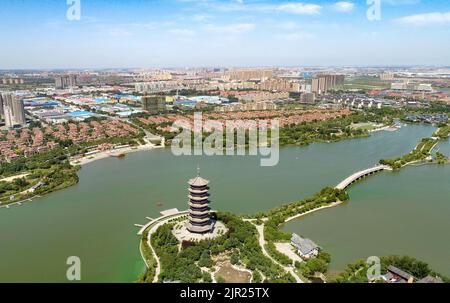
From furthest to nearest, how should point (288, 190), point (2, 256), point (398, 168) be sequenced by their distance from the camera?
1. point (398, 168)
2. point (288, 190)
3. point (2, 256)

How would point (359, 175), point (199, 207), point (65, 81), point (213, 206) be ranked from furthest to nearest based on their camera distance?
point (65, 81) → point (359, 175) → point (213, 206) → point (199, 207)

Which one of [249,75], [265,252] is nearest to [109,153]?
[265,252]

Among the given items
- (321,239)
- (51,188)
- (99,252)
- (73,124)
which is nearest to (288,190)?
(321,239)

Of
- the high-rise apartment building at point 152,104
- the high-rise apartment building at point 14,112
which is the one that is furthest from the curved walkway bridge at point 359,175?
the high-rise apartment building at point 14,112

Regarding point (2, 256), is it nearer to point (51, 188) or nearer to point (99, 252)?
point (99, 252)

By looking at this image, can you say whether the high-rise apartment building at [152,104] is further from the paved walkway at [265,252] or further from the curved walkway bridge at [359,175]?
the paved walkway at [265,252]

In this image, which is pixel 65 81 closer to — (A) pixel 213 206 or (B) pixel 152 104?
(B) pixel 152 104

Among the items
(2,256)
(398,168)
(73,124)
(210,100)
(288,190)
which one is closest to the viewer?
(2,256)
